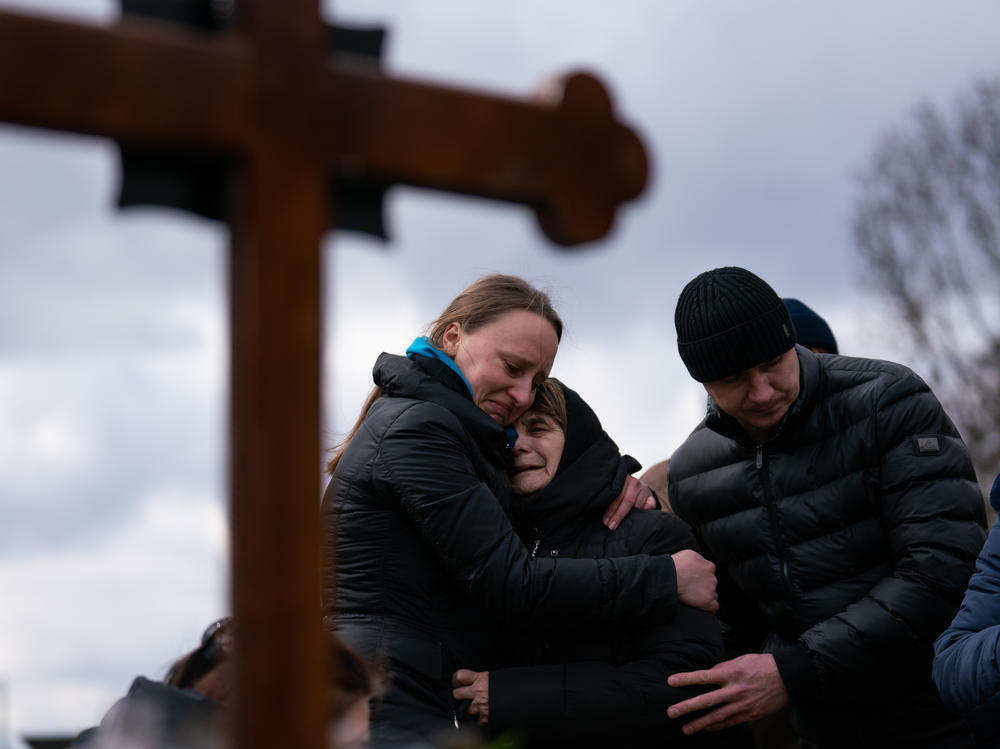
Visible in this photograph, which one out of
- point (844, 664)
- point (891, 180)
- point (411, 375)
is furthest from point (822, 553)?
point (891, 180)

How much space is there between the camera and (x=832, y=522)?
316 cm

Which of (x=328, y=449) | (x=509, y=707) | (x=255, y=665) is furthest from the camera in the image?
(x=328, y=449)

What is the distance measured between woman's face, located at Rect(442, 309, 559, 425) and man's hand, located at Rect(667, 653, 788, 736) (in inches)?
28.7

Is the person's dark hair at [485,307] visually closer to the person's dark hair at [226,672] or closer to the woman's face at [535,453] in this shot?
the woman's face at [535,453]

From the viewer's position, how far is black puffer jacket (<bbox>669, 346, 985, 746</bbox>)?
9.96 feet

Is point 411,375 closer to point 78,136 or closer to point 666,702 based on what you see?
point 666,702

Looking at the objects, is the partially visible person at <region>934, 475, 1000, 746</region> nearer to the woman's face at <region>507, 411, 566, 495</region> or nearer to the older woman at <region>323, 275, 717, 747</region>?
the older woman at <region>323, 275, 717, 747</region>

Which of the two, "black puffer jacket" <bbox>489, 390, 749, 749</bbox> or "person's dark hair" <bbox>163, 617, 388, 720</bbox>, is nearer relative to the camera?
"person's dark hair" <bbox>163, 617, 388, 720</bbox>

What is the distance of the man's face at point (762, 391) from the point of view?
316cm

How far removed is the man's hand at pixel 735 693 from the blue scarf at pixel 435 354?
666 millimetres

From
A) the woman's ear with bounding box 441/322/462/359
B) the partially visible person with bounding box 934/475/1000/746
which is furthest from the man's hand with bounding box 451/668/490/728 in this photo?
the partially visible person with bounding box 934/475/1000/746

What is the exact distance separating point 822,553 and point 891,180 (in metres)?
11.6

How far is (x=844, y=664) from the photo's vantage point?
3.07 meters

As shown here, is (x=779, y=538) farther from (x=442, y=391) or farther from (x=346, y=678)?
(x=346, y=678)
